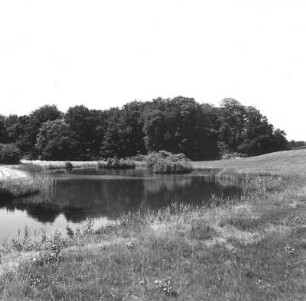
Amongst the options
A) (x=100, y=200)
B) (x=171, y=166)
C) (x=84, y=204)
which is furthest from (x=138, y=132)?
(x=84, y=204)

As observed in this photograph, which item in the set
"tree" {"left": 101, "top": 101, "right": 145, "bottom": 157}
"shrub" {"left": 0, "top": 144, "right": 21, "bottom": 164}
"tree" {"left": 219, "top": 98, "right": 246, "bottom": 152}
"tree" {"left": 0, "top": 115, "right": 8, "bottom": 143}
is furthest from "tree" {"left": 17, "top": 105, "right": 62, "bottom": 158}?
"tree" {"left": 219, "top": 98, "right": 246, "bottom": 152}

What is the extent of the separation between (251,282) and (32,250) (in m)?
10.1

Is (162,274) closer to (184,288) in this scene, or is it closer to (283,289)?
(184,288)

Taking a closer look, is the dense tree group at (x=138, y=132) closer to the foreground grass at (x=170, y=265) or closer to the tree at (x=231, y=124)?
the tree at (x=231, y=124)

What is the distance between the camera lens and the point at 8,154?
80562mm

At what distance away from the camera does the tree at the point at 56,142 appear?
392 ft

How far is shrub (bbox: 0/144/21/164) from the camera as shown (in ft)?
260

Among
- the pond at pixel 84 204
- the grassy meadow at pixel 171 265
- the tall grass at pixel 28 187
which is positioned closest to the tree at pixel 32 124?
the pond at pixel 84 204

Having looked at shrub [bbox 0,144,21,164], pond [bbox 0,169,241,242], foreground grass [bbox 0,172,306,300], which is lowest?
pond [bbox 0,169,241,242]

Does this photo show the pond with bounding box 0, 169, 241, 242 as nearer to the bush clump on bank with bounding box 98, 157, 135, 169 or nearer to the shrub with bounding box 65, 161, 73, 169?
the shrub with bounding box 65, 161, 73, 169

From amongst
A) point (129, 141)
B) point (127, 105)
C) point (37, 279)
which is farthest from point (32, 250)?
point (127, 105)

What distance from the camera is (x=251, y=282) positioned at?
1220 cm

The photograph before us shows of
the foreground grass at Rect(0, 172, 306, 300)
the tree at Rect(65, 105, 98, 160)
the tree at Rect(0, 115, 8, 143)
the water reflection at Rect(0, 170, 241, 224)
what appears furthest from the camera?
the tree at Rect(65, 105, 98, 160)

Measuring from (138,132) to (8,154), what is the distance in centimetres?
5900
